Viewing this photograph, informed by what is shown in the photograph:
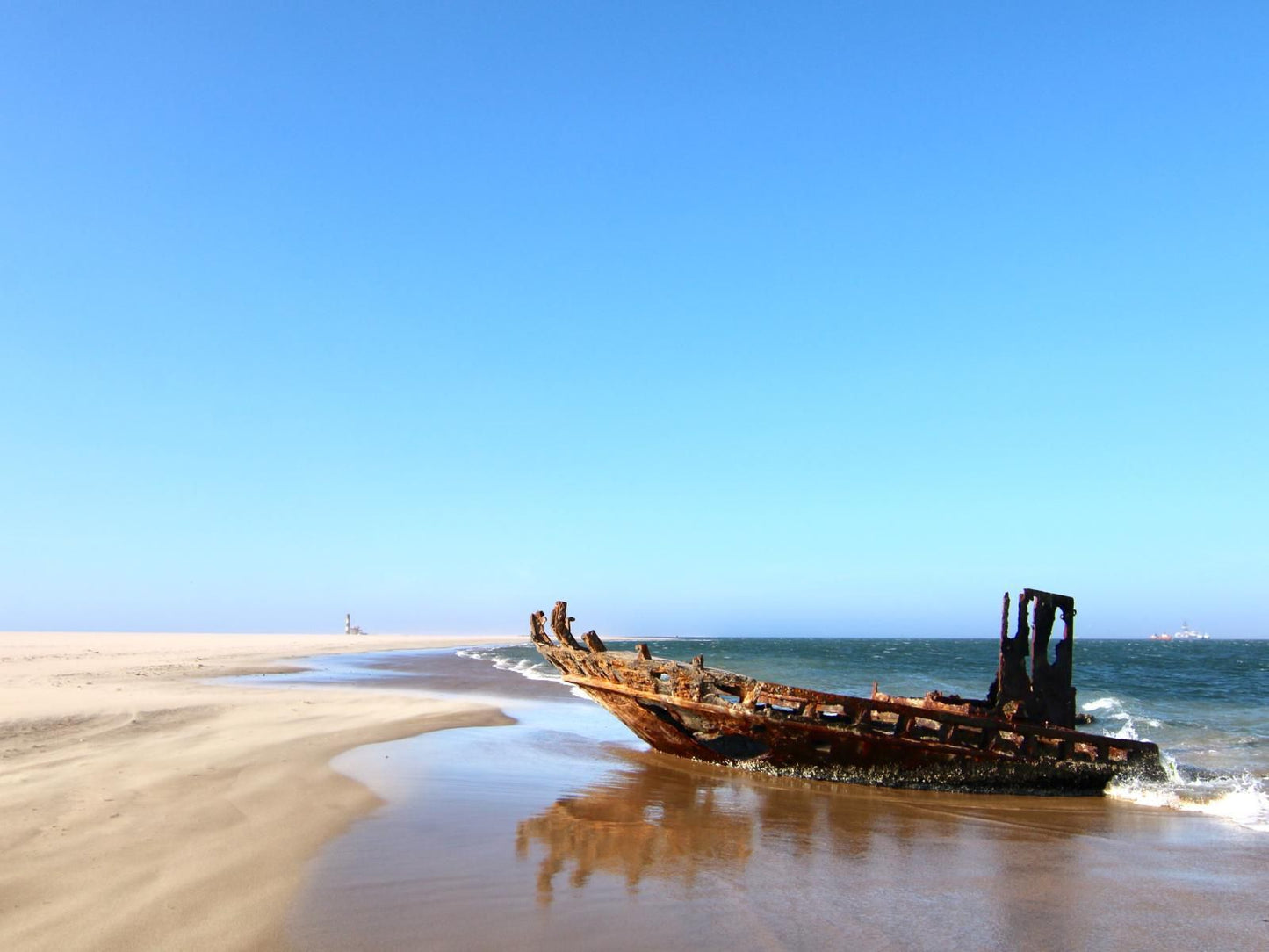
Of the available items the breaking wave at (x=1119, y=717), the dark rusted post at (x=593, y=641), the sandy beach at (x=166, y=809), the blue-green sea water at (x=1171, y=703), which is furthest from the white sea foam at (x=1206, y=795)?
the sandy beach at (x=166, y=809)

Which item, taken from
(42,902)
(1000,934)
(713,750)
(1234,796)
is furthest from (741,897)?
(1234,796)

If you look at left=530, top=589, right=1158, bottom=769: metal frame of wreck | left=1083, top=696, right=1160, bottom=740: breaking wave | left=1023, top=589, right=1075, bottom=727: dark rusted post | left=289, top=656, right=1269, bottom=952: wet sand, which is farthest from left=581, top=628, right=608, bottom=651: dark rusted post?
left=1083, top=696, right=1160, bottom=740: breaking wave

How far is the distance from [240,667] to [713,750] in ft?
73.6

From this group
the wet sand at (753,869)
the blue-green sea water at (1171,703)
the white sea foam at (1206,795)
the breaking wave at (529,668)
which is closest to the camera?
the wet sand at (753,869)

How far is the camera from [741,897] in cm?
588

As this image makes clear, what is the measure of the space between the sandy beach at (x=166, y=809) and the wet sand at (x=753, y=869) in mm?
434

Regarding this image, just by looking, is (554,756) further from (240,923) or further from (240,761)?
(240,923)

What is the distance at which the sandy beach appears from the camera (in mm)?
4988

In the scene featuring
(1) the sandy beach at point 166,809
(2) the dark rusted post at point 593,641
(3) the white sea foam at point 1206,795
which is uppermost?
(2) the dark rusted post at point 593,641

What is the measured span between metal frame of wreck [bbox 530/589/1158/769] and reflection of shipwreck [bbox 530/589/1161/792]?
Answer: 0.02m

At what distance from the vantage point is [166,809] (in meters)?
7.51

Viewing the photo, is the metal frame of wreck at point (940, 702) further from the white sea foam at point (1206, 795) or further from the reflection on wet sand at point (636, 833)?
the reflection on wet sand at point (636, 833)

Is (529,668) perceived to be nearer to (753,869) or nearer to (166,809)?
(166,809)

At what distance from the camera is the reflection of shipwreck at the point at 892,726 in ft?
37.3
